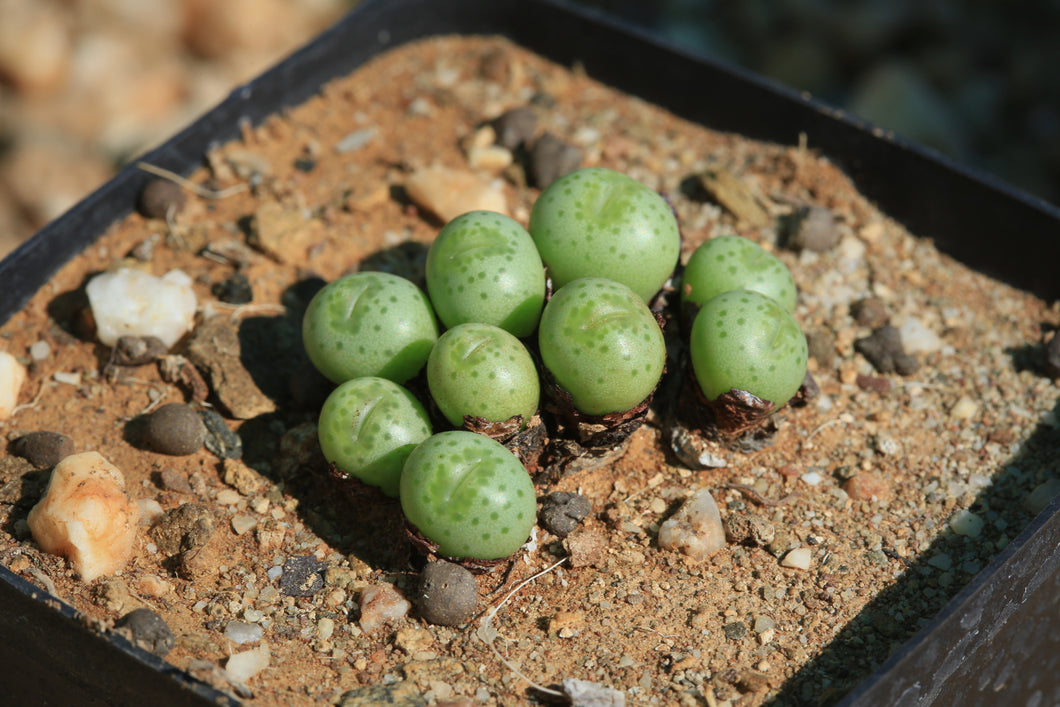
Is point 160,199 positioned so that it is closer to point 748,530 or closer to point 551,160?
point 551,160

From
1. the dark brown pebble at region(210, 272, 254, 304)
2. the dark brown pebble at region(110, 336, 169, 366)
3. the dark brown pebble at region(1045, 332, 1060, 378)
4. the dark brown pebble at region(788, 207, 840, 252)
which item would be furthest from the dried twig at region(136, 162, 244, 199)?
the dark brown pebble at region(1045, 332, 1060, 378)

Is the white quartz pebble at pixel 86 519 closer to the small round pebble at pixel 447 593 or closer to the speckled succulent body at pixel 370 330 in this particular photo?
the speckled succulent body at pixel 370 330

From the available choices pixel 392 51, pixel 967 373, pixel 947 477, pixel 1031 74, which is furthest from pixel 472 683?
pixel 1031 74

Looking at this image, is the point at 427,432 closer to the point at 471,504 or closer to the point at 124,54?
the point at 471,504

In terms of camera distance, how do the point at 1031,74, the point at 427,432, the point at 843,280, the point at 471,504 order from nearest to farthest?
the point at 471,504
the point at 427,432
the point at 843,280
the point at 1031,74

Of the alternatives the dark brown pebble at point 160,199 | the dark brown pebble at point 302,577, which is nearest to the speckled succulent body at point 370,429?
the dark brown pebble at point 302,577

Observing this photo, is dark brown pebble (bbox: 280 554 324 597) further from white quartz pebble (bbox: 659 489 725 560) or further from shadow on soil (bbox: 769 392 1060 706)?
shadow on soil (bbox: 769 392 1060 706)
